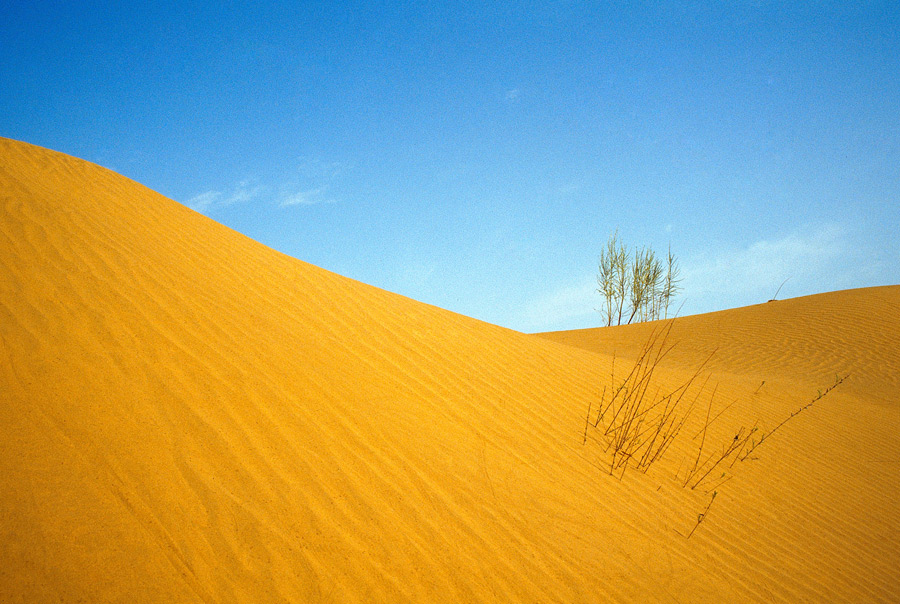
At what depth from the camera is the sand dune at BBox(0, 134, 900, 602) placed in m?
2.15

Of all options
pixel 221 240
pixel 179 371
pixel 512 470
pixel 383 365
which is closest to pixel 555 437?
pixel 512 470

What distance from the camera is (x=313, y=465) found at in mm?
2789

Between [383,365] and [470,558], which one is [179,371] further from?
[470,558]

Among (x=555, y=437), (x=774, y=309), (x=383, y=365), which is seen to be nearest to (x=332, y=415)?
(x=383, y=365)

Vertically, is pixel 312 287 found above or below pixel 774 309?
below

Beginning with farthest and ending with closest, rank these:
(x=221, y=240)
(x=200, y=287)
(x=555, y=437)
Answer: (x=221, y=240)
(x=200, y=287)
(x=555, y=437)

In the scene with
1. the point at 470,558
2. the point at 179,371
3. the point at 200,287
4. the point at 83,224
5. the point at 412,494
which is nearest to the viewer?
the point at 470,558

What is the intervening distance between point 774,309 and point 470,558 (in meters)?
18.5

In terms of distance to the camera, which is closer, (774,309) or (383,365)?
(383,365)

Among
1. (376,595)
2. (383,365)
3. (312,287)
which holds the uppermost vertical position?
(312,287)

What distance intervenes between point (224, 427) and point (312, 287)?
9.29 feet

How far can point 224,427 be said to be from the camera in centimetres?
285

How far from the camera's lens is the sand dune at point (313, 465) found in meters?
2.15

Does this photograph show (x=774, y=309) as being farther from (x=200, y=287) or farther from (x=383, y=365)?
(x=200, y=287)
